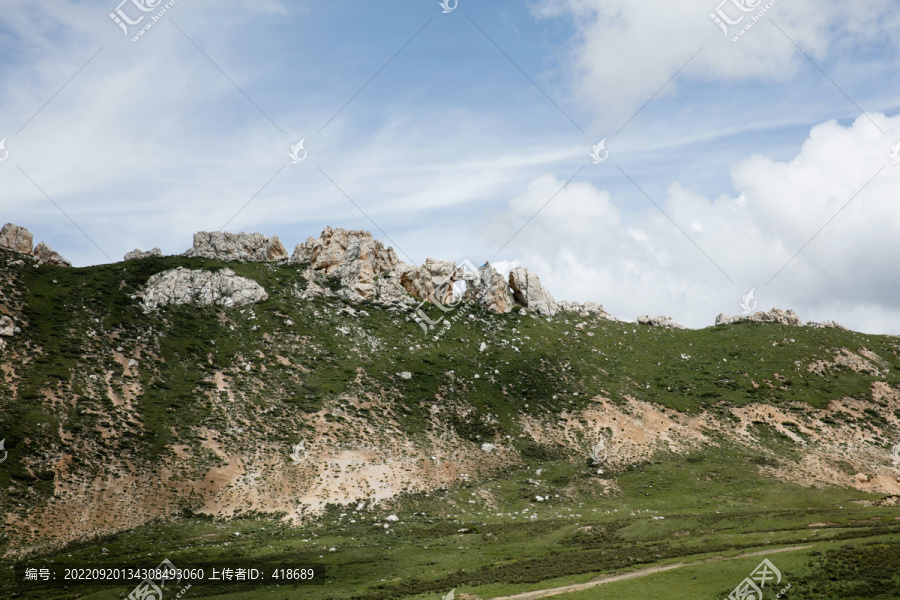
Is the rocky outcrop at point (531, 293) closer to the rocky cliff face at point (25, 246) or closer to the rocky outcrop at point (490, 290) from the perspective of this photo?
the rocky outcrop at point (490, 290)

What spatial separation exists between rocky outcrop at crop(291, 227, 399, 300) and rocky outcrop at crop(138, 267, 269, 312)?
60.1 feet

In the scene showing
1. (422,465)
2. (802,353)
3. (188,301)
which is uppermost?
(188,301)

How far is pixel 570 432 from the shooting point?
9212 centimetres

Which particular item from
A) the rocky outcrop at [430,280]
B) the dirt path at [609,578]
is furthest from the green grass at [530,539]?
the rocky outcrop at [430,280]

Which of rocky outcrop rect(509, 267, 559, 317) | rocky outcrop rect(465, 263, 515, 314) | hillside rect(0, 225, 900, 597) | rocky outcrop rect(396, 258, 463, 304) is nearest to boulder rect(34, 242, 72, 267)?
hillside rect(0, 225, 900, 597)

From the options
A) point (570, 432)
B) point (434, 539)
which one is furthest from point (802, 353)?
point (434, 539)

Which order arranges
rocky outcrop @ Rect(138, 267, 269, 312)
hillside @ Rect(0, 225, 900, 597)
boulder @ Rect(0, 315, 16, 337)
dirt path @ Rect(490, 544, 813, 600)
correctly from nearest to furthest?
dirt path @ Rect(490, 544, 813, 600)
hillside @ Rect(0, 225, 900, 597)
boulder @ Rect(0, 315, 16, 337)
rocky outcrop @ Rect(138, 267, 269, 312)

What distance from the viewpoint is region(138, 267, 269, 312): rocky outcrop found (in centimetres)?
9775

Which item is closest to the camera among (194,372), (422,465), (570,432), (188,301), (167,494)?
(167,494)

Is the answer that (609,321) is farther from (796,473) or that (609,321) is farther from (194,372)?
(194,372)

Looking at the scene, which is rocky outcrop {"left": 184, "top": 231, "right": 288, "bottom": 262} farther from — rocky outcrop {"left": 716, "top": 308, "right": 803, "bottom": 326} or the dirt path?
rocky outcrop {"left": 716, "top": 308, "right": 803, "bottom": 326}

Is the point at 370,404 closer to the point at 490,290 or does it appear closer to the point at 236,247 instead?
the point at 490,290

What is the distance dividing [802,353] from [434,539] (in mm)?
95648

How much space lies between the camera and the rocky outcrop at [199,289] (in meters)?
97.8
